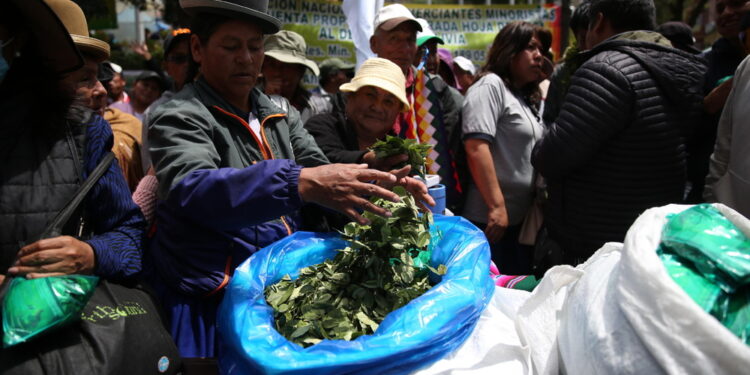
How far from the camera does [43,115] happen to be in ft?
5.30

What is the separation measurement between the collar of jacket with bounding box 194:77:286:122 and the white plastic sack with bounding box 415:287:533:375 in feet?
3.50

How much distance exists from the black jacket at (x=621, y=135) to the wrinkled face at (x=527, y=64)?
0.77m

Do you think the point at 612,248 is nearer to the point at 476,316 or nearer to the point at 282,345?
the point at 476,316

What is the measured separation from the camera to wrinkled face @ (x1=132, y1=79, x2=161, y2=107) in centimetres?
621

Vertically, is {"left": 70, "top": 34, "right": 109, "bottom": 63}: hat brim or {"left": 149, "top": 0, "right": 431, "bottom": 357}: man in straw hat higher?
{"left": 70, "top": 34, "right": 109, "bottom": 63}: hat brim

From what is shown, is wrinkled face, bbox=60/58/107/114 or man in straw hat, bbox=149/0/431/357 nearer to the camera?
man in straw hat, bbox=149/0/431/357

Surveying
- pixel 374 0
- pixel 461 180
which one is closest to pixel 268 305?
pixel 461 180

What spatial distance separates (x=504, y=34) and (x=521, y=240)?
1368 millimetres

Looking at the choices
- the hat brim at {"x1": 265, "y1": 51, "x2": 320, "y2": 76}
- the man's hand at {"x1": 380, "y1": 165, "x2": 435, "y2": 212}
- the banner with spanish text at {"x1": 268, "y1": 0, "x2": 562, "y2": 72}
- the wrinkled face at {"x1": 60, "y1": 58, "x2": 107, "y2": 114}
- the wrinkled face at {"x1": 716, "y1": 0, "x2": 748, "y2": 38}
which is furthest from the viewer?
the banner with spanish text at {"x1": 268, "y1": 0, "x2": 562, "y2": 72}

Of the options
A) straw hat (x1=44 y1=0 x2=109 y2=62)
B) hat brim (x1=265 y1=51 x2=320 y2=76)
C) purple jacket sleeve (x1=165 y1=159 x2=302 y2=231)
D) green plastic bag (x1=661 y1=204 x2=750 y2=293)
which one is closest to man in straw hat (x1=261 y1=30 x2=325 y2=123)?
hat brim (x1=265 y1=51 x2=320 y2=76)

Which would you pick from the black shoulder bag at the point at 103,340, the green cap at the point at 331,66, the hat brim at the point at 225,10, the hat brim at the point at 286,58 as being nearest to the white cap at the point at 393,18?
the hat brim at the point at 286,58

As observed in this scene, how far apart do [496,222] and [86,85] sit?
238cm

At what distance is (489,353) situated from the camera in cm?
131

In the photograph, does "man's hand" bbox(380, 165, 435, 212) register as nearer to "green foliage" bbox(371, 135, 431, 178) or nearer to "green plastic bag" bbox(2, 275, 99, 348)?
"green foliage" bbox(371, 135, 431, 178)
